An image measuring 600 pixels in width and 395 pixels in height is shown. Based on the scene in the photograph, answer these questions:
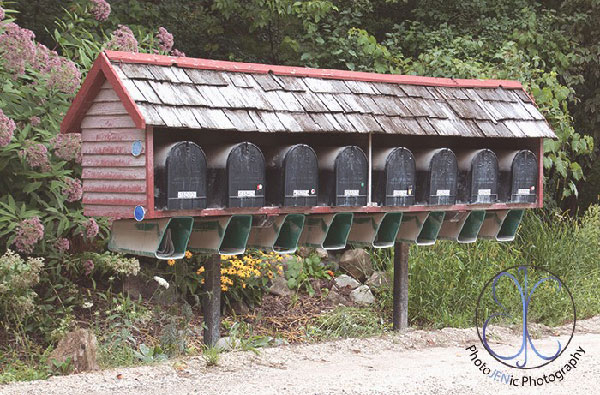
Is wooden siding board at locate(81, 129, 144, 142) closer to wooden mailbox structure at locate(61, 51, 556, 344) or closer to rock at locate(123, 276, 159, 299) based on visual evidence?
wooden mailbox structure at locate(61, 51, 556, 344)

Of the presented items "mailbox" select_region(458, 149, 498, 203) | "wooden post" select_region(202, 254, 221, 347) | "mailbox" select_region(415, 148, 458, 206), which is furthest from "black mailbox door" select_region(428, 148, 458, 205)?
"wooden post" select_region(202, 254, 221, 347)

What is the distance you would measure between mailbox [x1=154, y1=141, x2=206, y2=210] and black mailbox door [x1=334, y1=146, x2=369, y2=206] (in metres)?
1.01

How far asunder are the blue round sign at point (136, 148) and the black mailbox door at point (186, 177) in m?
0.16

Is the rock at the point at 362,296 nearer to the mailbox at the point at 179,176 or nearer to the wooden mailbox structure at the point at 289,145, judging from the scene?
the wooden mailbox structure at the point at 289,145

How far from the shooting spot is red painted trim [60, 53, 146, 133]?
4.83 meters

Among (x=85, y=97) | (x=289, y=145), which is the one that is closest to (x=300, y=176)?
(x=289, y=145)

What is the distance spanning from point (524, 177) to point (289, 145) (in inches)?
82.1

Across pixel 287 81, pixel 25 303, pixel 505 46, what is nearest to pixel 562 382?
pixel 287 81

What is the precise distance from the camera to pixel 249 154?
17.3 ft

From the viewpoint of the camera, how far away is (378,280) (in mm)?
8797

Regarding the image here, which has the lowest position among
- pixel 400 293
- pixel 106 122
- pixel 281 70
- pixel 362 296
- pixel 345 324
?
pixel 345 324

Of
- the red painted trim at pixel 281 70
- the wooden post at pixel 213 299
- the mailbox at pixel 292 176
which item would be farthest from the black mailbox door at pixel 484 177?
the wooden post at pixel 213 299

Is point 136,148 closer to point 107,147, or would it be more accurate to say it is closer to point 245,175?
point 107,147

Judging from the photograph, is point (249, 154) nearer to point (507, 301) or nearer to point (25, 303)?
point (25, 303)
